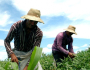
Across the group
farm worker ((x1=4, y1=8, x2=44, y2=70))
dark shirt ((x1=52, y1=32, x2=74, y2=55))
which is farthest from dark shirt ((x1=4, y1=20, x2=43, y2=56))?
dark shirt ((x1=52, y1=32, x2=74, y2=55))

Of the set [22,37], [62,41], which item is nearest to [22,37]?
[22,37]

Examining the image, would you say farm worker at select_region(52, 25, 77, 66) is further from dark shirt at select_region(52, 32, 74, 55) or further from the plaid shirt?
the plaid shirt

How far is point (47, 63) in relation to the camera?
3.36 meters

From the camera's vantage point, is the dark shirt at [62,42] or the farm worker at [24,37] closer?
the farm worker at [24,37]

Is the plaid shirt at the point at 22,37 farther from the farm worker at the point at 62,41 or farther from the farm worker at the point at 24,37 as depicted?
the farm worker at the point at 62,41

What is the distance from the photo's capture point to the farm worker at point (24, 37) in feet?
7.20

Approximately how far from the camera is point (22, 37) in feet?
7.68

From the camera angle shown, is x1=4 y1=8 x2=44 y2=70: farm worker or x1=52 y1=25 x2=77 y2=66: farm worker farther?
x1=52 y1=25 x2=77 y2=66: farm worker

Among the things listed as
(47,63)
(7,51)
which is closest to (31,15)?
(7,51)

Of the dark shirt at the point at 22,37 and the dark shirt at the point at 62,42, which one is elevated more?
the dark shirt at the point at 22,37

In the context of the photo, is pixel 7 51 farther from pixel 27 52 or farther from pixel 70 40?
pixel 70 40

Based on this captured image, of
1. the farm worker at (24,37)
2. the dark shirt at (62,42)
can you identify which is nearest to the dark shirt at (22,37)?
the farm worker at (24,37)

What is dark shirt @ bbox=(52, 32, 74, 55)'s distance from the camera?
328 cm

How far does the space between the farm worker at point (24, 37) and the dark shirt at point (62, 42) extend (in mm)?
1002
